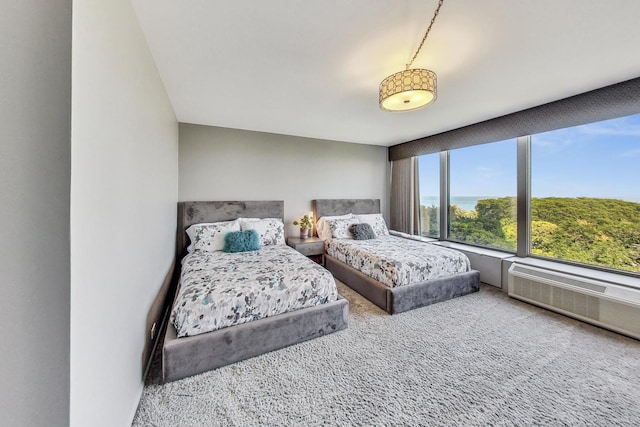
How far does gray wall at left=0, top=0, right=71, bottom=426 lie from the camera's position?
2.03 feet

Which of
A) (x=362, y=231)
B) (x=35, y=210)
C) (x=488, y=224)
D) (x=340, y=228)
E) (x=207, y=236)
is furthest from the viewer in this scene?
(x=340, y=228)

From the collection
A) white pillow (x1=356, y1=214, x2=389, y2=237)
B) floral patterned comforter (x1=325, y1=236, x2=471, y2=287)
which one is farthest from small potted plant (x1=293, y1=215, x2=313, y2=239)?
white pillow (x1=356, y1=214, x2=389, y2=237)

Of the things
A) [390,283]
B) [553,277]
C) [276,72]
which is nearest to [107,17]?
[276,72]

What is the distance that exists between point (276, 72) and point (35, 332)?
89.0 inches

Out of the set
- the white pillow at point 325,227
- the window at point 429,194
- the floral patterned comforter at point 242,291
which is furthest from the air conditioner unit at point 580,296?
the white pillow at point 325,227

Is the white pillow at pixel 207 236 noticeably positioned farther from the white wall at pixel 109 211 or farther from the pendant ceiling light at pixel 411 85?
the pendant ceiling light at pixel 411 85

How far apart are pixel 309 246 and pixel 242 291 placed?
198 centimetres

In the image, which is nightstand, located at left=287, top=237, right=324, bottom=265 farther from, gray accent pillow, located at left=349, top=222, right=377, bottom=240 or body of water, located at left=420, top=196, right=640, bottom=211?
body of water, located at left=420, top=196, right=640, bottom=211

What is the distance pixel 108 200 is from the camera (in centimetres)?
108

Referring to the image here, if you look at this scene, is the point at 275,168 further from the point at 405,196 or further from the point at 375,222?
the point at 405,196

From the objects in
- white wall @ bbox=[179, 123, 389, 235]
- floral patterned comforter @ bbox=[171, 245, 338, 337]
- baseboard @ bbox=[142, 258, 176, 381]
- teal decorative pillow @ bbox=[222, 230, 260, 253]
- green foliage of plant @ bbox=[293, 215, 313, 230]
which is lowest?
baseboard @ bbox=[142, 258, 176, 381]

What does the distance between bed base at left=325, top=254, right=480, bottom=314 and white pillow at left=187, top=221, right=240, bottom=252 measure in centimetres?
184

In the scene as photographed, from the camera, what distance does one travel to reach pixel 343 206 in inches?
186

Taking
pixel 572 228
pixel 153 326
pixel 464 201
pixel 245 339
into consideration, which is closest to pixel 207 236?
pixel 153 326
